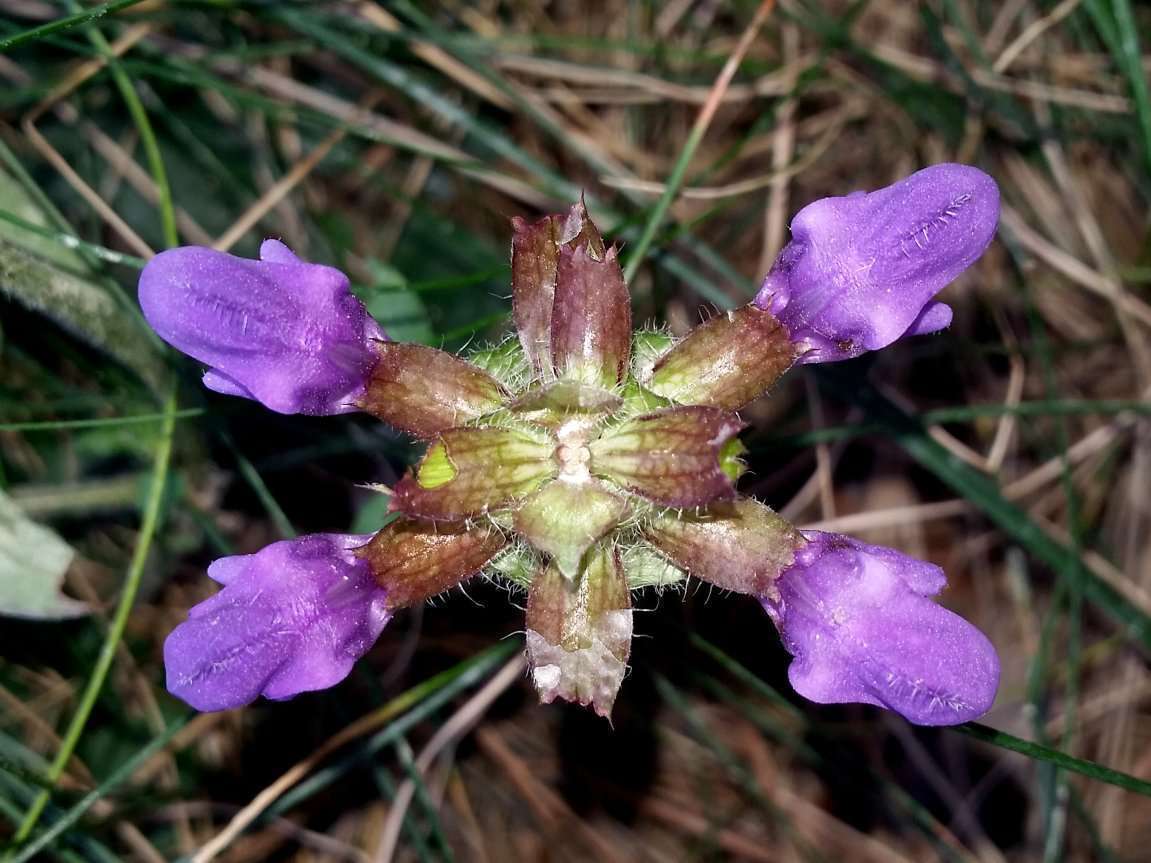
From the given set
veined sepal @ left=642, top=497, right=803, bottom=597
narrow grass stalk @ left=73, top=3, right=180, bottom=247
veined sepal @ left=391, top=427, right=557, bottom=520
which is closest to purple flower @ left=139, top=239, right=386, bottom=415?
veined sepal @ left=391, top=427, right=557, bottom=520

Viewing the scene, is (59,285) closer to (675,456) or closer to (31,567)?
(31,567)

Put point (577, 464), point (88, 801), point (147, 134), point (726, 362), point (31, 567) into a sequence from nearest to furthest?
point (577, 464), point (726, 362), point (88, 801), point (31, 567), point (147, 134)

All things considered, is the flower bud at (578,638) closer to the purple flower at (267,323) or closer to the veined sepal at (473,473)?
the veined sepal at (473,473)

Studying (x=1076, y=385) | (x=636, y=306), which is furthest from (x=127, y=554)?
(x=1076, y=385)

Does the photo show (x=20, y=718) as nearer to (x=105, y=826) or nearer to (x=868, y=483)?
(x=105, y=826)

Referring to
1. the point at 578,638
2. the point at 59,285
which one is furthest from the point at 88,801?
the point at 578,638

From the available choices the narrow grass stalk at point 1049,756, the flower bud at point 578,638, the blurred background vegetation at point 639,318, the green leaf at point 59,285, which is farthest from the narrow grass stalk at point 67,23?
the narrow grass stalk at point 1049,756
